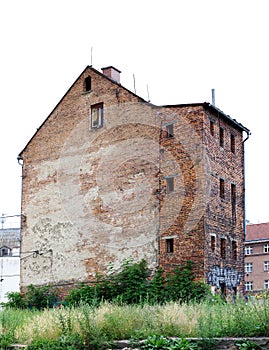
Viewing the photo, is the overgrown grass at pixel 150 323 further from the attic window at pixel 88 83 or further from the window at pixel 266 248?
the window at pixel 266 248

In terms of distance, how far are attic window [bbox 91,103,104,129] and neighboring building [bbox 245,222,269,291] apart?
3474 cm

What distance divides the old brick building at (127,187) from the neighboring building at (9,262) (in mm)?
10025

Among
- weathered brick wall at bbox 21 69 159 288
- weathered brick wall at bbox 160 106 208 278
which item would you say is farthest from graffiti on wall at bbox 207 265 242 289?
weathered brick wall at bbox 21 69 159 288

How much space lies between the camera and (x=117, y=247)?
24.4 metres

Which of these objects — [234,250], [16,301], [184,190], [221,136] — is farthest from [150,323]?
[16,301]

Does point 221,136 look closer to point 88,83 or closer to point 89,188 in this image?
point 89,188

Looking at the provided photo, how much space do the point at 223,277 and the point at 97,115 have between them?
31.7 ft

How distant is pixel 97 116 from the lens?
1053 inches

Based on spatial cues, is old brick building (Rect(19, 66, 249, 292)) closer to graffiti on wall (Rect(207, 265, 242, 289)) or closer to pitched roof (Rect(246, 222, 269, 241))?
graffiti on wall (Rect(207, 265, 242, 289))

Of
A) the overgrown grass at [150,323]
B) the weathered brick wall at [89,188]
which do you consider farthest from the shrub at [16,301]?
the overgrown grass at [150,323]

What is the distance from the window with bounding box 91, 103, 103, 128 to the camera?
26562mm

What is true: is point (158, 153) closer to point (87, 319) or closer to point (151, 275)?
point (151, 275)

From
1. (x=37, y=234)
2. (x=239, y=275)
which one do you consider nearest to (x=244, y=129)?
(x=239, y=275)

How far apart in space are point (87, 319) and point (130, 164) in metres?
13.0
